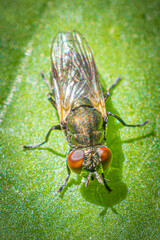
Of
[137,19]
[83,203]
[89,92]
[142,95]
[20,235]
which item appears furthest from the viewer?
[137,19]

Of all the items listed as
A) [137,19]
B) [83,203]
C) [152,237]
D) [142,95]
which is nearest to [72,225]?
[83,203]

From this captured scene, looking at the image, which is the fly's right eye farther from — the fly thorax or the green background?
the green background

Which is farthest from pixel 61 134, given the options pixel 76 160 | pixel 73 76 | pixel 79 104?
pixel 73 76

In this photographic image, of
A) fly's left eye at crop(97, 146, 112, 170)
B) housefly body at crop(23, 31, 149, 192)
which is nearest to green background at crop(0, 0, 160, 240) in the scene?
housefly body at crop(23, 31, 149, 192)

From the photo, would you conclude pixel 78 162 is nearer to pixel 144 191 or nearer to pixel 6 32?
pixel 144 191

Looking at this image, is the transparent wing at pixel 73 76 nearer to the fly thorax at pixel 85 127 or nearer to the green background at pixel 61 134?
the fly thorax at pixel 85 127

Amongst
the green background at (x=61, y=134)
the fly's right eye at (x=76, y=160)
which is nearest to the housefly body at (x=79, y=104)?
the fly's right eye at (x=76, y=160)

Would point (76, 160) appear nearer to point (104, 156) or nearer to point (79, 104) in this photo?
point (104, 156)
